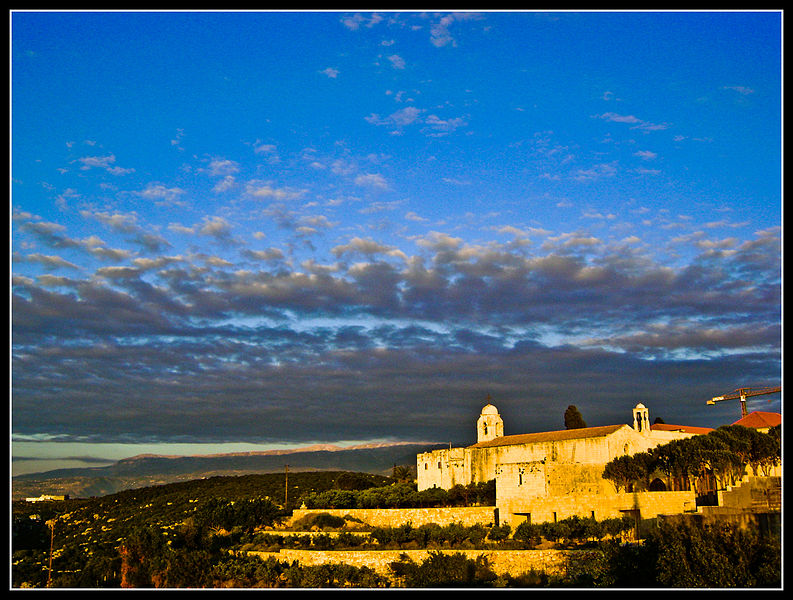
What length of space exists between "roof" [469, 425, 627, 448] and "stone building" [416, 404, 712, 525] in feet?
0.18

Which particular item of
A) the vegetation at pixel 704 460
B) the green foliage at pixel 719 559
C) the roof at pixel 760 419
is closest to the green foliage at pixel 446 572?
the green foliage at pixel 719 559

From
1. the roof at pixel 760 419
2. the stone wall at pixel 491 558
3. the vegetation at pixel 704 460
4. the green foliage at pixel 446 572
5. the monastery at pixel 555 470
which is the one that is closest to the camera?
the stone wall at pixel 491 558

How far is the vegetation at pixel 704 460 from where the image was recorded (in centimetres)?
3161

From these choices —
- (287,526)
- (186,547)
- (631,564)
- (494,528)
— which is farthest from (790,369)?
(287,526)

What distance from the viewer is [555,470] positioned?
33219 millimetres

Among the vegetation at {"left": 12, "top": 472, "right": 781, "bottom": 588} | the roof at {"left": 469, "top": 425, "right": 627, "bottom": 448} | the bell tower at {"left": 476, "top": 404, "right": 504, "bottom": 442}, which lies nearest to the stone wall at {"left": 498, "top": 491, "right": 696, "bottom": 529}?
the vegetation at {"left": 12, "top": 472, "right": 781, "bottom": 588}

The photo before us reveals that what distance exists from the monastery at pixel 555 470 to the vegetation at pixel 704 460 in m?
0.73

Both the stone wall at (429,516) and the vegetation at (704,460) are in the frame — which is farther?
the vegetation at (704,460)

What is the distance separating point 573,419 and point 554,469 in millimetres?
15523

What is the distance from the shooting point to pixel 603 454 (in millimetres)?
35562

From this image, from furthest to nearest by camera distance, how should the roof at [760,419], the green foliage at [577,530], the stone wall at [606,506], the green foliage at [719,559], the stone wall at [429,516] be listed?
the roof at [760,419] < the stone wall at [429,516] < the stone wall at [606,506] < the green foliage at [577,530] < the green foliage at [719,559]

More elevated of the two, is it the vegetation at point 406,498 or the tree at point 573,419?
the tree at point 573,419

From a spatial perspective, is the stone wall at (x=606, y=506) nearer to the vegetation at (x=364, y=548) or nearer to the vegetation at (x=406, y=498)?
the vegetation at (x=364, y=548)

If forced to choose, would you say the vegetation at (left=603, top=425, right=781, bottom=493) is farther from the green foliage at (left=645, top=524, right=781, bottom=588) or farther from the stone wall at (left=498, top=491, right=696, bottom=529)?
the green foliage at (left=645, top=524, right=781, bottom=588)
